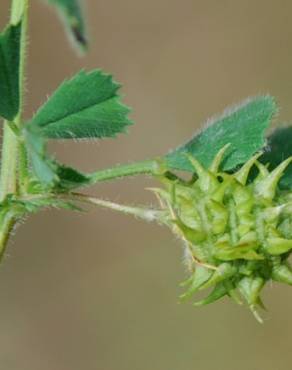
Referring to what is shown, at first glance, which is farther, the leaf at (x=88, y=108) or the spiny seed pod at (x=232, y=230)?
the leaf at (x=88, y=108)

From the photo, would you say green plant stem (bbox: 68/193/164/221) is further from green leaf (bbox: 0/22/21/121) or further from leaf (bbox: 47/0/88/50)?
leaf (bbox: 47/0/88/50)

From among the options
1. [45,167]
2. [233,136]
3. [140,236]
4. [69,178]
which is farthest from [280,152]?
[140,236]

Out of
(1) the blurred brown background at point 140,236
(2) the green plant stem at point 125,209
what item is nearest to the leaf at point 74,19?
(2) the green plant stem at point 125,209

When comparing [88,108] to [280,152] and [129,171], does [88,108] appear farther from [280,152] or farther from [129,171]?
[280,152]

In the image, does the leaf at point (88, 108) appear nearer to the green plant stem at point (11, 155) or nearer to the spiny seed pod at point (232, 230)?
the green plant stem at point (11, 155)

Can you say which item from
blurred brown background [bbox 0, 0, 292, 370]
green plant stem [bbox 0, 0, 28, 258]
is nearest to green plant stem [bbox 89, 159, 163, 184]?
green plant stem [bbox 0, 0, 28, 258]

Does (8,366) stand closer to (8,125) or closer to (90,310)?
(90,310)

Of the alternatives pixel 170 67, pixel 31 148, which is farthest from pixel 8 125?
pixel 170 67
